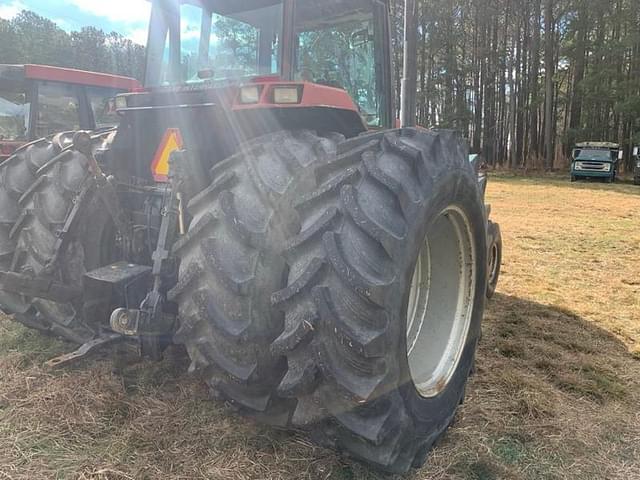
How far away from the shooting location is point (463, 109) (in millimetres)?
32594

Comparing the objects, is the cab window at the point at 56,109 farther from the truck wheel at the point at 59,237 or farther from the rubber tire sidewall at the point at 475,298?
the rubber tire sidewall at the point at 475,298

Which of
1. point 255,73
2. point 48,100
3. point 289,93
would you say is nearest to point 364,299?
point 289,93

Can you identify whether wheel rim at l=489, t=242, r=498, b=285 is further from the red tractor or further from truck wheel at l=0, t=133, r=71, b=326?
the red tractor

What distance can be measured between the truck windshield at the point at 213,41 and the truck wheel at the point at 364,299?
41.3 inches

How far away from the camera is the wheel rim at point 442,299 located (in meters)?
2.64

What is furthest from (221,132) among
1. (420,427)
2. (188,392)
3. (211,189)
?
(420,427)

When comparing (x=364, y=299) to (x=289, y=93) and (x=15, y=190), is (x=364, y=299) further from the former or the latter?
(x=15, y=190)

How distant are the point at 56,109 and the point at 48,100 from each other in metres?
0.17

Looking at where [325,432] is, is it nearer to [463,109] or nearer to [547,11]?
[547,11]

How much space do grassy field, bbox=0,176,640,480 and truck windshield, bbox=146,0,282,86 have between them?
5.35 feet

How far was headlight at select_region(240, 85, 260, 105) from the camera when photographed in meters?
2.20

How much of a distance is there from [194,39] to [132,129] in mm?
717

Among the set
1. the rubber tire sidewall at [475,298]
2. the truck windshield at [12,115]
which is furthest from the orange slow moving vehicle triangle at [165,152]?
the truck windshield at [12,115]

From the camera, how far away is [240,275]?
6.10ft
